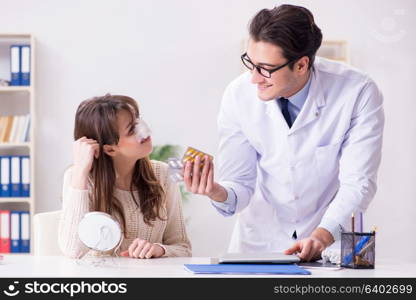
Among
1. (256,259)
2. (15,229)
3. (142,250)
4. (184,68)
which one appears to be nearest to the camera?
(256,259)

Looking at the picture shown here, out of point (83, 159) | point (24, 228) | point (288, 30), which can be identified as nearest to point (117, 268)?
point (83, 159)

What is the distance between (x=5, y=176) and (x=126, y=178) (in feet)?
8.61

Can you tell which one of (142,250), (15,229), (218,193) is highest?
(218,193)

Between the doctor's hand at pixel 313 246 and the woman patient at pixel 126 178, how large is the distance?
0.47m

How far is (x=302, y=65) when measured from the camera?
2373 mm

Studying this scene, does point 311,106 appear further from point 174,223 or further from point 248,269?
point 248,269

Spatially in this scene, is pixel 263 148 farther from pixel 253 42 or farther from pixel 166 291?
pixel 166 291

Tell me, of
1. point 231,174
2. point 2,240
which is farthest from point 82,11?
point 231,174

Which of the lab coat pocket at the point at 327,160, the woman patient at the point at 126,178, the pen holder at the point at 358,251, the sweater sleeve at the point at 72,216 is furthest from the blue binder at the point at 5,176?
the pen holder at the point at 358,251

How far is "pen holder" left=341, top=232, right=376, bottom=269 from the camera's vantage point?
189 centimetres

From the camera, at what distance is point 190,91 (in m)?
5.23

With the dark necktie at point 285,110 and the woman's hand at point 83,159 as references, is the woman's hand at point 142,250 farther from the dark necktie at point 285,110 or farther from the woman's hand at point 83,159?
the dark necktie at point 285,110

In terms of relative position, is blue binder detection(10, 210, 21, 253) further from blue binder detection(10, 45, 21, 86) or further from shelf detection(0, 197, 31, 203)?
blue binder detection(10, 45, 21, 86)

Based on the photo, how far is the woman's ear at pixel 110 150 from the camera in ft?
8.09
